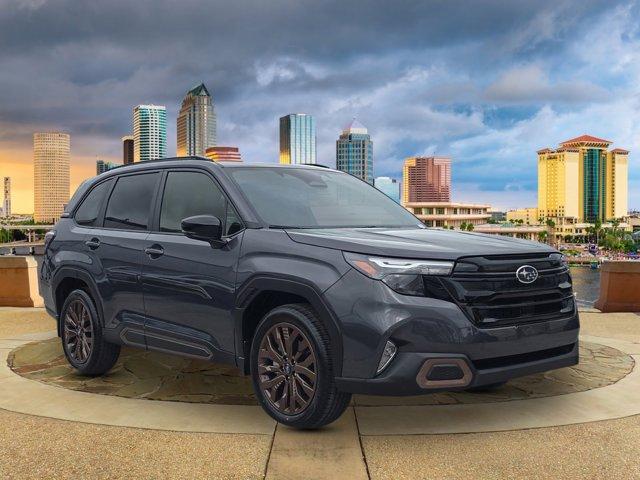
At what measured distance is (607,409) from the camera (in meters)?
5.26

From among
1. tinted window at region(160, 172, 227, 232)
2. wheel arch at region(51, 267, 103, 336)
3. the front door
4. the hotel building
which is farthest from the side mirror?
the hotel building

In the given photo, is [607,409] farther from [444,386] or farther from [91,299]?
[91,299]

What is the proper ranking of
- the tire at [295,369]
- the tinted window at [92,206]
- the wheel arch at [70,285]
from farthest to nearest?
the tinted window at [92,206]
the wheel arch at [70,285]
the tire at [295,369]

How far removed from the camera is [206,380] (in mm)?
6207

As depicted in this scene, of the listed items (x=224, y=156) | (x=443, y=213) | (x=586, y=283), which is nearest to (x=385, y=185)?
(x=224, y=156)

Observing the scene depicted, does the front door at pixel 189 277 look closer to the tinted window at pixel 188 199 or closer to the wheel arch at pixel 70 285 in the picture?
the tinted window at pixel 188 199

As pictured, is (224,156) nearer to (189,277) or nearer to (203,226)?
(189,277)

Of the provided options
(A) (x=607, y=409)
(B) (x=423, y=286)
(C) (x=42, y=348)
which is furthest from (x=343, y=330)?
(C) (x=42, y=348)

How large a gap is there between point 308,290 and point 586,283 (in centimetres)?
14671

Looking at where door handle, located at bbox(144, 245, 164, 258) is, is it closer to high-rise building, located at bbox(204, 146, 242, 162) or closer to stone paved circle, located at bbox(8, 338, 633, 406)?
high-rise building, located at bbox(204, 146, 242, 162)

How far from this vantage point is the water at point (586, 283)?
115713 millimetres

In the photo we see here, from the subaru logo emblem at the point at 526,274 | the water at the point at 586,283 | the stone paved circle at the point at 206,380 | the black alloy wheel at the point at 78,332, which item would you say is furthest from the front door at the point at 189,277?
the water at the point at 586,283

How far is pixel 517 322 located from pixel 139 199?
11.0 feet

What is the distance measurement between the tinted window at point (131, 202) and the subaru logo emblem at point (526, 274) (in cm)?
305
